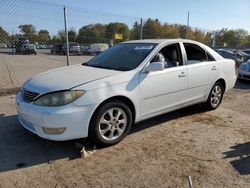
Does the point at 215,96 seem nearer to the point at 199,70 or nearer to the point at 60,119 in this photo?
the point at 199,70

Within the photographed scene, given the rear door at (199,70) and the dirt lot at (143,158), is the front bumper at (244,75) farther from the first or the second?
the dirt lot at (143,158)

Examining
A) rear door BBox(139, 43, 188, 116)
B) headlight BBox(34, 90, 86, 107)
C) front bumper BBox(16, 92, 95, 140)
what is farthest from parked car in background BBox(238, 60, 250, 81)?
headlight BBox(34, 90, 86, 107)

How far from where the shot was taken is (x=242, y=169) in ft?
10.1

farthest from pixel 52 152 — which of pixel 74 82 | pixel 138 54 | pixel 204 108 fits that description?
pixel 204 108

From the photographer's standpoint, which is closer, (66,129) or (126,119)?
(66,129)

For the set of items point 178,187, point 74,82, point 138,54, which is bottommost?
point 178,187

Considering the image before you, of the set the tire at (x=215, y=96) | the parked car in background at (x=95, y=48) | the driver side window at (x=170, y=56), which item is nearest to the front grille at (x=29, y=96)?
the driver side window at (x=170, y=56)

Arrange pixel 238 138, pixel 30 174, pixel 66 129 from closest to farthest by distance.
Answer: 1. pixel 30 174
2. pixel 66 129
3. pixel 238 138

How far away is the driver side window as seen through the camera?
429 centimetres

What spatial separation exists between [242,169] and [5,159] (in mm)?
3036

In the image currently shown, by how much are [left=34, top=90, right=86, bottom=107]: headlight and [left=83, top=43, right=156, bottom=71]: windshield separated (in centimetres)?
97

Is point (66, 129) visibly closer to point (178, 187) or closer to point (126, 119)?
point (126, 119)

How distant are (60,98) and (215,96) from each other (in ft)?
11.6

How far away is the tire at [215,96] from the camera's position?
5245 mm
